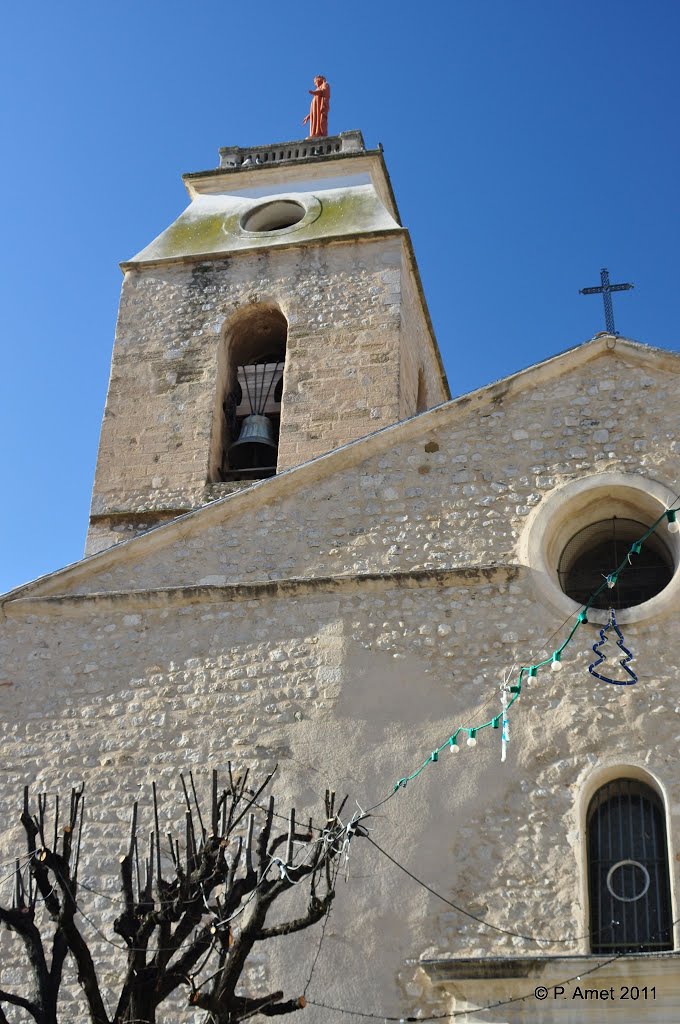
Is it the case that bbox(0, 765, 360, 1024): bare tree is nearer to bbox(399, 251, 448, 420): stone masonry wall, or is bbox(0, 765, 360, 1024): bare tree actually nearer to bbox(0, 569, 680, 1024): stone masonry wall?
bbox(0, 569, 680, 1024): stone masonry wall

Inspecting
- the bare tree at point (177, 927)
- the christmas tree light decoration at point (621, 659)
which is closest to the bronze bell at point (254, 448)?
the christmas tree light decoration at point (621, 659)

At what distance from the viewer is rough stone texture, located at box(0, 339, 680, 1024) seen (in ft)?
26.6

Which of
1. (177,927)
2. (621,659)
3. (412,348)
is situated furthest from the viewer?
(412,348)

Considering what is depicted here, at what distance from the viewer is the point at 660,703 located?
8359 millimetres

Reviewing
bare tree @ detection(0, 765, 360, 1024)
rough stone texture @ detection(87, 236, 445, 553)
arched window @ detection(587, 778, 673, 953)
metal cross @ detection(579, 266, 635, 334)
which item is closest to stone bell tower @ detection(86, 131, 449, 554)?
rough stone texture @ detection(87, 236, 445, 553)

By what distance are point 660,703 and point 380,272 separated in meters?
6.97

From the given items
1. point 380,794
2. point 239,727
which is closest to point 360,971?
point 380,794

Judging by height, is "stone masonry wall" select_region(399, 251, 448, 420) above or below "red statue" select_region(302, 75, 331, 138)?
below

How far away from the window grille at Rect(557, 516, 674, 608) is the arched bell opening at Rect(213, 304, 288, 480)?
452 cm

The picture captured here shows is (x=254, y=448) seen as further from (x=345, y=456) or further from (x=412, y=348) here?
(x=345, y=456)

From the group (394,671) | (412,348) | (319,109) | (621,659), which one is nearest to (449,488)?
(394,671)

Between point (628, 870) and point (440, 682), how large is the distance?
5.06 feet

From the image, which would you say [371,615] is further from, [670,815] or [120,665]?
[670,815]

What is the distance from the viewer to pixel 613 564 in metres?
9.48
